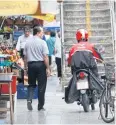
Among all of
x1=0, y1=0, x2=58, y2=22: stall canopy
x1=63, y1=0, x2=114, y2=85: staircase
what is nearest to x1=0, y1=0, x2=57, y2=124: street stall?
x1=0, y1=0, x2=58, y2=22: stall canopy

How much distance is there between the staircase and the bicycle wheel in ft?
19.2

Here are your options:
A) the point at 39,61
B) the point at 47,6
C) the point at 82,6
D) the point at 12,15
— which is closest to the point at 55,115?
the point at 39,61

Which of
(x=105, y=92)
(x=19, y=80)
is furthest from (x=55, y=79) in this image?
(x=105, y=92)

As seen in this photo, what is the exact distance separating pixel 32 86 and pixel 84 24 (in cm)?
692

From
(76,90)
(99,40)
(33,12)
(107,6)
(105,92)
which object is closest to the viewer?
(33,12)

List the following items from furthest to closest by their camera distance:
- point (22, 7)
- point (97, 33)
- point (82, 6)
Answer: point (82, 6) → point (97, 33) → point (22, 7)

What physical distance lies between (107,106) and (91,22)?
8.65 metres

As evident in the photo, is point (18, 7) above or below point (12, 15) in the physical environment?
above

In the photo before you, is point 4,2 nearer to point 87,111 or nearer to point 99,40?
point 87,111

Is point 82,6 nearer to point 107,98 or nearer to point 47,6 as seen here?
point 107,98

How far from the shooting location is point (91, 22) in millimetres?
19141

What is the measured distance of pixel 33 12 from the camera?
965 centimetres

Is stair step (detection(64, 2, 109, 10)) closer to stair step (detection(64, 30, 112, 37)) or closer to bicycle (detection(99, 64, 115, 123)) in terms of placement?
stair step (detection(64, 30, 112, 37))

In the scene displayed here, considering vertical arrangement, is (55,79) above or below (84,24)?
below
